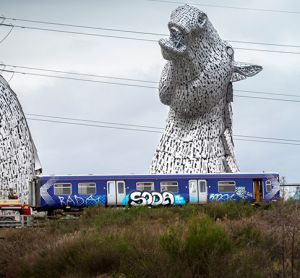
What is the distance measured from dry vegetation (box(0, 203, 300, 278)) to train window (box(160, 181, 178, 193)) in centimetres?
1317

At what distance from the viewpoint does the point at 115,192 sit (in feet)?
104

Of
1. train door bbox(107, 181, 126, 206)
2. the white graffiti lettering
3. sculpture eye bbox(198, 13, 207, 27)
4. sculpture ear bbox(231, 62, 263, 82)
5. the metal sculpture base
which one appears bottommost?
the white graffiti lettering

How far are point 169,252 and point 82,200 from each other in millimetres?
16935

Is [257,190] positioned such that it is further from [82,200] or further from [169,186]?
[82,200]

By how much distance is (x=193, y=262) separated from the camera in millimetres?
13883

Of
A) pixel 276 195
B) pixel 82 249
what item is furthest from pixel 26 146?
pixel 82 249

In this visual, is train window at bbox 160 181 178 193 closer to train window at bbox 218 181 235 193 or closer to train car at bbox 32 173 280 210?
train car at bbox 32 173 280 210

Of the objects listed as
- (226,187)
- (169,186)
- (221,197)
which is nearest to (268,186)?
(226,187)

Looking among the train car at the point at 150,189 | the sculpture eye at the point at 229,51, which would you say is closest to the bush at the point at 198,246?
the train car at the point at 150,189

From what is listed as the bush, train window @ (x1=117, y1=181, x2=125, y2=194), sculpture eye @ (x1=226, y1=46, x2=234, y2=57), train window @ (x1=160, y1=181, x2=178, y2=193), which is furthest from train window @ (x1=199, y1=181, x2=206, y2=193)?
the bush

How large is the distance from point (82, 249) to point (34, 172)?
21220 mm

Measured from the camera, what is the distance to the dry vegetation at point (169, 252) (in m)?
13.4

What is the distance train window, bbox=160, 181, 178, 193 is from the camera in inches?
1268

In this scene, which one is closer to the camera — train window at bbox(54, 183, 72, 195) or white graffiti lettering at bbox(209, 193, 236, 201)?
train window at bbox(54, 183, 72, 195)
